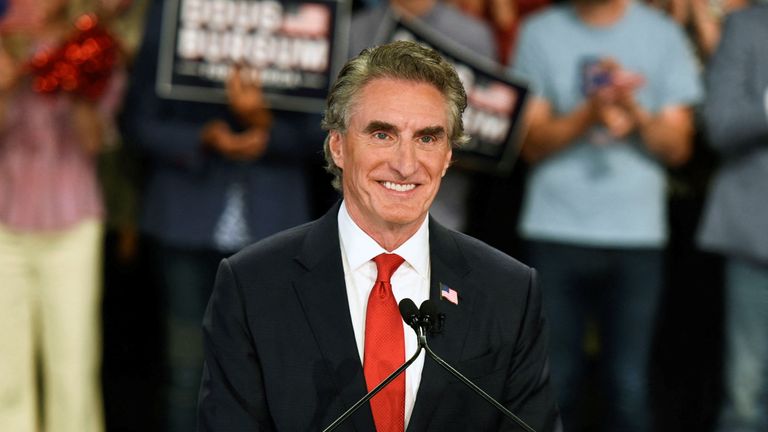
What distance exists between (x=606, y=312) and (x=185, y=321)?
138 centimetres

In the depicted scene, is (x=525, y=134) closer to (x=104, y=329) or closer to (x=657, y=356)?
(x=657, y=356)

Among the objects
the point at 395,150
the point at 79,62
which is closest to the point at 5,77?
the point at 79,62

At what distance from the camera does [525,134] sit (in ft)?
14.5

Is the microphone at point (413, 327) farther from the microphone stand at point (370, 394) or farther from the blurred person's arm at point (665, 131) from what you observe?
the blurred person's arm at point (665, 131)

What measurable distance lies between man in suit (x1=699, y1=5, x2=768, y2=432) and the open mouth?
2.19 m

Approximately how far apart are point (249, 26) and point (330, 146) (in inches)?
68.8

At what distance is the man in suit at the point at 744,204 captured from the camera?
4.33 metres

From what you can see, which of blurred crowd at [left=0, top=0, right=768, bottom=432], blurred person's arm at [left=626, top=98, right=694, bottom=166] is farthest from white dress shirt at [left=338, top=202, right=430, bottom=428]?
blurred person's arm at [left=626, top=98, right=694, bottom=166]

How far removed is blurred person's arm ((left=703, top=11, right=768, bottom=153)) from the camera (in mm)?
4316

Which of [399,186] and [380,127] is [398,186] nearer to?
[399,186]

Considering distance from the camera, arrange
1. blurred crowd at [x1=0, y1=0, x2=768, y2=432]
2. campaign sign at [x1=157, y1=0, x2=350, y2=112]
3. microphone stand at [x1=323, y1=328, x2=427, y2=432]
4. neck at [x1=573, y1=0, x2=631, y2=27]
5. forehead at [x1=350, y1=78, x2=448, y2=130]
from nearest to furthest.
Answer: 1. microphone stand at [x1=323, y1=328, x2=427, y2=432]
2. forehead at [x1=350, y1=78, x2=448, y2=130]
3. campaign sign at [x1=157, y1=0, x2=350, y2=112]
4. blurred crowd at [x1=0, y1=0, x2=768, y2=432]
5. neck at [x1=573, y1=0, x2=631, y2=27]

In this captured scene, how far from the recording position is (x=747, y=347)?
14.4 feet

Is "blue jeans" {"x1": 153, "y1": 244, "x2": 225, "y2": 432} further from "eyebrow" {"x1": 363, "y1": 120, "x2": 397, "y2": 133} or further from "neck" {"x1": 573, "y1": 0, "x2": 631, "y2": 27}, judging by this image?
"eyebrow" {"x1": 363, "y1": 120, "x2": 397, "y2": 133}

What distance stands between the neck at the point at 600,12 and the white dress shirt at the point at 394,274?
2121 mm
